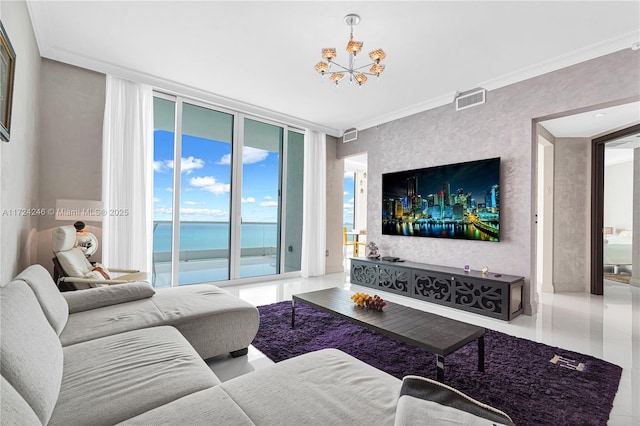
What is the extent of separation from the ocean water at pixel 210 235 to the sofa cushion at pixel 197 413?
3.48 metres

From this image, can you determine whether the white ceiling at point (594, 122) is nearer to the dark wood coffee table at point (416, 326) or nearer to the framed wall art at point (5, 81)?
the dark wood coffee table at point (416, 326)

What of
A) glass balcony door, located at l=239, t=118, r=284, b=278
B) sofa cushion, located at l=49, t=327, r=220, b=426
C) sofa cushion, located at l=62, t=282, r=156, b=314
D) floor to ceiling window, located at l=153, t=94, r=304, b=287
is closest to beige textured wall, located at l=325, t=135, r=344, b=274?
floor to ceiling window, located at l=153, t=94, r=304, b=287

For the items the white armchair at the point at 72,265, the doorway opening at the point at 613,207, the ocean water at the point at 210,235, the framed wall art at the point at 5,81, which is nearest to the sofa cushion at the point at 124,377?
the white armchair at the point at 72,265

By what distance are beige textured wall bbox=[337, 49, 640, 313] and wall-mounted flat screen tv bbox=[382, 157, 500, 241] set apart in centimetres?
11

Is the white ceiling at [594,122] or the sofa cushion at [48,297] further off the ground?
the white ceiling at [594,122]

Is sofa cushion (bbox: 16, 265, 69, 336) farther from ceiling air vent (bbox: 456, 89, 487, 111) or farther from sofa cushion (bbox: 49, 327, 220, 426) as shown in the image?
ceiling air vent (bbox: 456, 89, 487, 111)

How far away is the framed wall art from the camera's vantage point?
5.77 feet

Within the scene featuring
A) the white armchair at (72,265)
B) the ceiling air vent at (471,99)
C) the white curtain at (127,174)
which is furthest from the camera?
the ceiling air vent at (471,99)

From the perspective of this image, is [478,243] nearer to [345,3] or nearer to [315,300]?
[315,300]

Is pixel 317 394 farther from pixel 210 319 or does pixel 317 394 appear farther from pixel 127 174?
pixel 127 174

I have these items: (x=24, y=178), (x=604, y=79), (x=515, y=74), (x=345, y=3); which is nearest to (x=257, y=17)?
(x=345, y=3)

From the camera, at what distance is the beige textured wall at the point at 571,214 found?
4.61m

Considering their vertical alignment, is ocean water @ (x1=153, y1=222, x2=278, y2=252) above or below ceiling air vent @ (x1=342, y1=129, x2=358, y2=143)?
below

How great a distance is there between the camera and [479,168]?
3.77 meters
